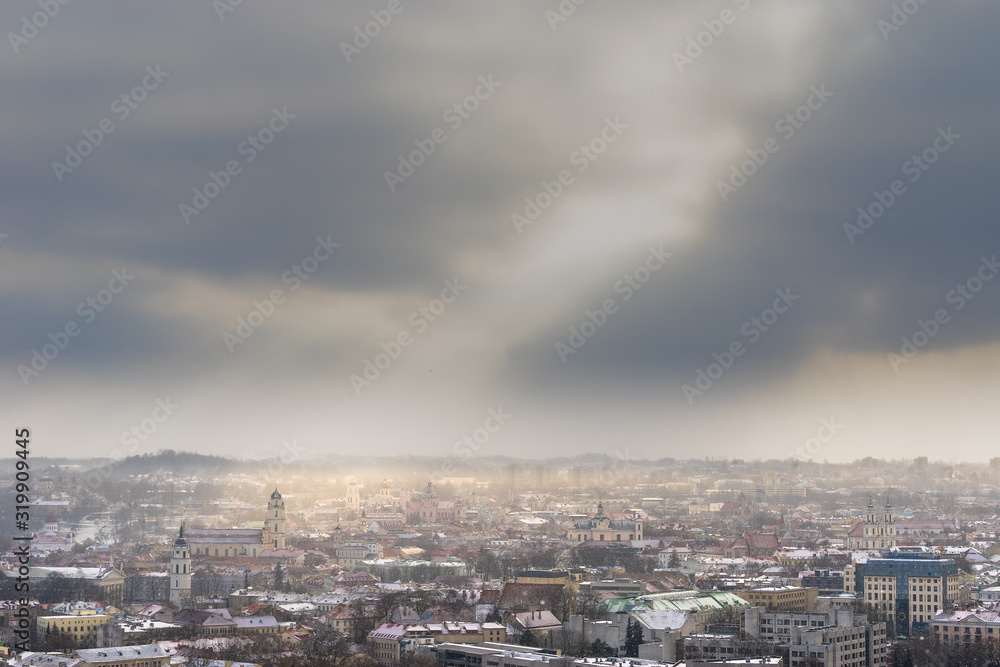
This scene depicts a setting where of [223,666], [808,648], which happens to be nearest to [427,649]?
[223,666]

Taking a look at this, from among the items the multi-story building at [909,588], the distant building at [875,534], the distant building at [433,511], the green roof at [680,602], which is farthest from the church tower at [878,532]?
the distant building at [433,511]

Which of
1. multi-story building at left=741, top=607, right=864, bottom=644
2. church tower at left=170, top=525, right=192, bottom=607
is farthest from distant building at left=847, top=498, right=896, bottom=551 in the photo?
multi-story building at left=741, top=607, right=864, bottom=644

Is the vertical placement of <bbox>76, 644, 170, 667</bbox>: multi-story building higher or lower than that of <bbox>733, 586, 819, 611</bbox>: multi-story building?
lower

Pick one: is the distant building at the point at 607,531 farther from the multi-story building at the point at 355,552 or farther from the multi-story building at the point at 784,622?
the multi-story building at the point at 784,622

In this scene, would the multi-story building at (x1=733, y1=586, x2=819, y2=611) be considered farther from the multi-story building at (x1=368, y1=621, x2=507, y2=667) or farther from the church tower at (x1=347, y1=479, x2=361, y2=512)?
the church tower at (x1=347, y1=479, x2=361, y2=512)

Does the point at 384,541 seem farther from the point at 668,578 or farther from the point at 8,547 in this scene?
the point at 668,578
